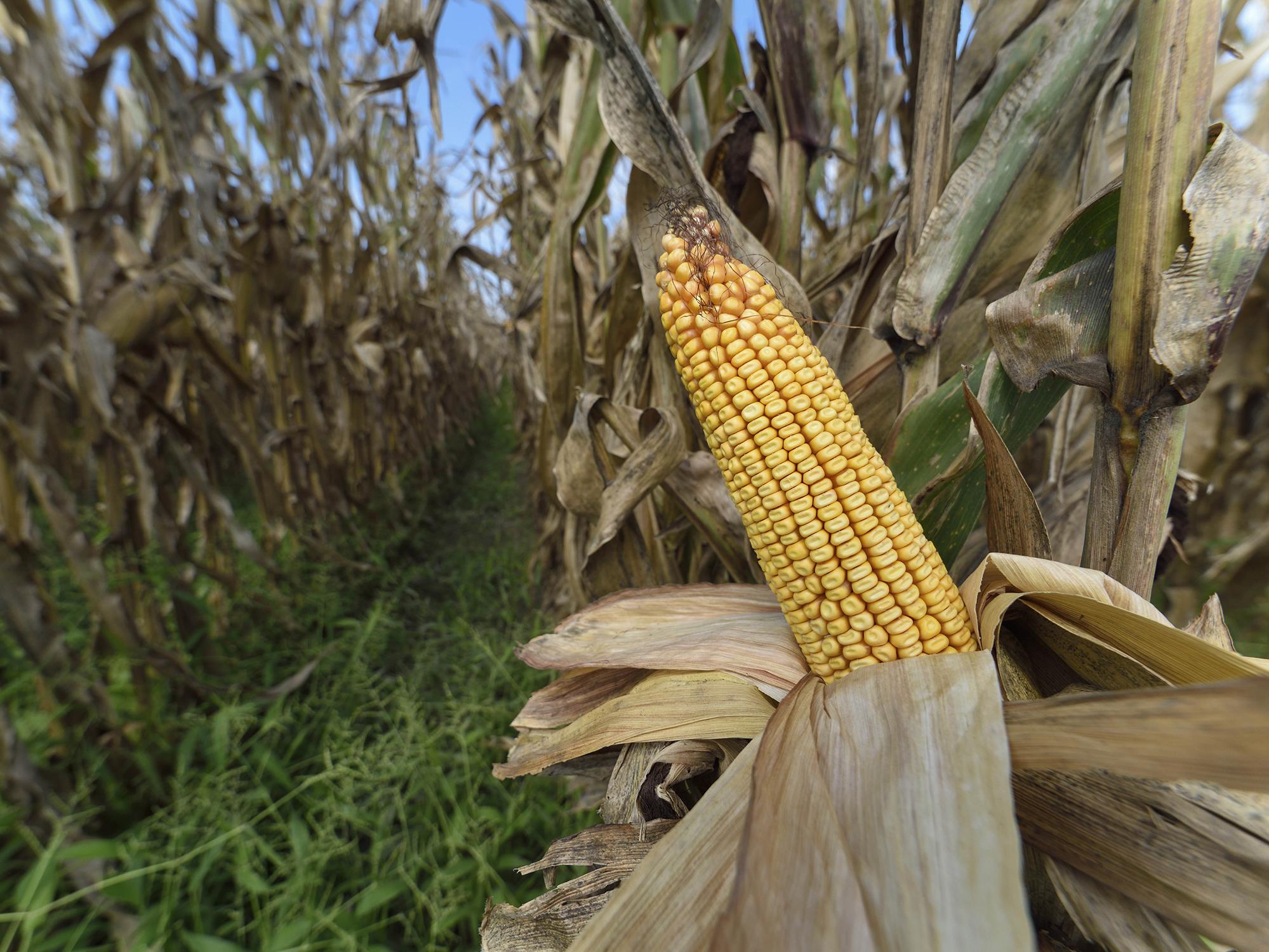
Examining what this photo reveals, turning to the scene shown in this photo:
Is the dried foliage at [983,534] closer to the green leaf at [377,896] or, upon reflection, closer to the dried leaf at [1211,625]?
the dried leaf at [1211,625]

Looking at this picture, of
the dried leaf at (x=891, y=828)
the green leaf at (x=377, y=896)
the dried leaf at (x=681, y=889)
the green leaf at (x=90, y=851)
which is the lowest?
the green leaf at (x=377, y=896)

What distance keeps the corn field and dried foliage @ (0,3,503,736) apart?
1.0 inches

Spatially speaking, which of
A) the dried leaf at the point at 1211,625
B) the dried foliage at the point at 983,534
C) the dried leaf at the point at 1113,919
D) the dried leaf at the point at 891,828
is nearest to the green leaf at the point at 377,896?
the dried foliage at the point at 983,534

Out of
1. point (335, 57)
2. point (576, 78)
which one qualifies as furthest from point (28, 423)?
point (335, 57)

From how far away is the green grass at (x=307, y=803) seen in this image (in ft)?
5.01

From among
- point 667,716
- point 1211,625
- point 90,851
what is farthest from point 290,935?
point 1211,625

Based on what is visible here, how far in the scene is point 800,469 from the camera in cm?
74

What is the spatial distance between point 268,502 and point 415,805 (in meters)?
1.81

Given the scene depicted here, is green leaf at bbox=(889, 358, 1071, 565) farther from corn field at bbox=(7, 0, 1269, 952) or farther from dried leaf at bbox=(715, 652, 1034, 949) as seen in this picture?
dried leaf at bbox=(715, 652, 1034, 949)

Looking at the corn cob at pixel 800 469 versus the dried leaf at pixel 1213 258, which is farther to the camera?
the corn cob at pixel 800 469

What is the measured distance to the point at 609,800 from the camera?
3.00 feet

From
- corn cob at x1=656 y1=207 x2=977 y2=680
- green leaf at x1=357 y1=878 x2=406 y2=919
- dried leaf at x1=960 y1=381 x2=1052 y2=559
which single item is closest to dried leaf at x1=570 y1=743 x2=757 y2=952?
corn cob at x1=656 y1=207 x2=977 y2=680

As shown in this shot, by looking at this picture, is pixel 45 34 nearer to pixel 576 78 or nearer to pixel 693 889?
pixel 576 78

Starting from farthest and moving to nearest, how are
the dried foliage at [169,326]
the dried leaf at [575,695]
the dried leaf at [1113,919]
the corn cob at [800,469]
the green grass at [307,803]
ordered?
the dried foliage at [169,326], the green grass at [307,803], the dried leaf at [575,695], the corn cob at [800,469], the dried leaf at [1113,919]
